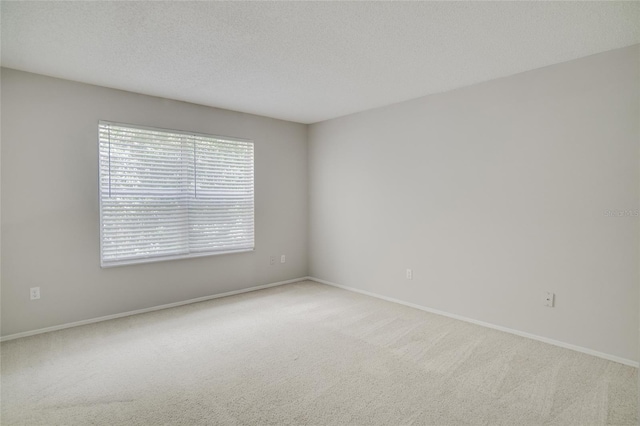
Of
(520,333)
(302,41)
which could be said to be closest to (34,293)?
(302,41)

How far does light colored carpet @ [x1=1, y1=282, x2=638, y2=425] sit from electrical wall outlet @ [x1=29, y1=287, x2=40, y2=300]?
0.39m

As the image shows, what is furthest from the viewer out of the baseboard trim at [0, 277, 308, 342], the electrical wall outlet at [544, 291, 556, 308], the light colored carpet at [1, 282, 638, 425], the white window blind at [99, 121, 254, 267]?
the white window blind at [99, 121, 254, 267]

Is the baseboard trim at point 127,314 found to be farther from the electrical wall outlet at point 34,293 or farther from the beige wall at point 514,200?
the beige wall at point 514,200

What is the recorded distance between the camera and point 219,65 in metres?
2.95

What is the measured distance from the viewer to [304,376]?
2.43m

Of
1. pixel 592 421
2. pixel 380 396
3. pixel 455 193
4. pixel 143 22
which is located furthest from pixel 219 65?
pixel 592 421

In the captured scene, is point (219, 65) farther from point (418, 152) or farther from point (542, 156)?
point (542, 156)

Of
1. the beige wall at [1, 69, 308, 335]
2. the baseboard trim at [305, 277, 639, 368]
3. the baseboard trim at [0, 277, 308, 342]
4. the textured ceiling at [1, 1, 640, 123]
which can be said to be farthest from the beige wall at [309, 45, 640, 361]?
the beige wall at [1, 69, 308, 335]

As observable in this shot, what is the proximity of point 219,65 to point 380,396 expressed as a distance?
2.88 m

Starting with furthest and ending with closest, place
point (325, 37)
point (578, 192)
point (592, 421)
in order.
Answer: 1. point (578, 192)
2. point (325, 37)
3. point (592, 421)

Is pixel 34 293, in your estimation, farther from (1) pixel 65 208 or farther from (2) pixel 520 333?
→ (2) pixel 520 333

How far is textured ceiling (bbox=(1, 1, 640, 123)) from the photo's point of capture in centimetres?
210

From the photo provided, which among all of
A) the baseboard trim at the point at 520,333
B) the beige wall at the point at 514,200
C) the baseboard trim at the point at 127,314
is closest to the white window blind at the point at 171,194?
the baseboard trim at the point at 127,314

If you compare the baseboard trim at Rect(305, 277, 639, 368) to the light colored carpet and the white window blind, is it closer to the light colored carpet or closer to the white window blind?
the light colored carpet
